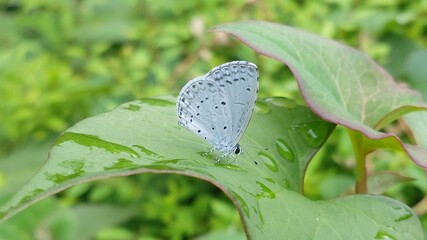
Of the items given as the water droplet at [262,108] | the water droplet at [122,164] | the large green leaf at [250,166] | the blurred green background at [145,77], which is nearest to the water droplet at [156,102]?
the large green leaf at [250,166]

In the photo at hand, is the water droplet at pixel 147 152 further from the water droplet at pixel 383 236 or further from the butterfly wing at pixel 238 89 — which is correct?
the water droplet at pixel 383 236

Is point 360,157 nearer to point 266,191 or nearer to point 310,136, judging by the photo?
point 310,136

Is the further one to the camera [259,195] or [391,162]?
[391,162]

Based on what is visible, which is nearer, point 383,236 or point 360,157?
point 383,236

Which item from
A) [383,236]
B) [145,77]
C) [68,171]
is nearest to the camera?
[68,171]

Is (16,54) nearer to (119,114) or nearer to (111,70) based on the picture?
(111,70)

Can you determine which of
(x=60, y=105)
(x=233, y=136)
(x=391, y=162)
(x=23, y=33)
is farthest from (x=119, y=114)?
(x=23, y=33)

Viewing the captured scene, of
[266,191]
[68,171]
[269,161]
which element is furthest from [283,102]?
[68,171]
